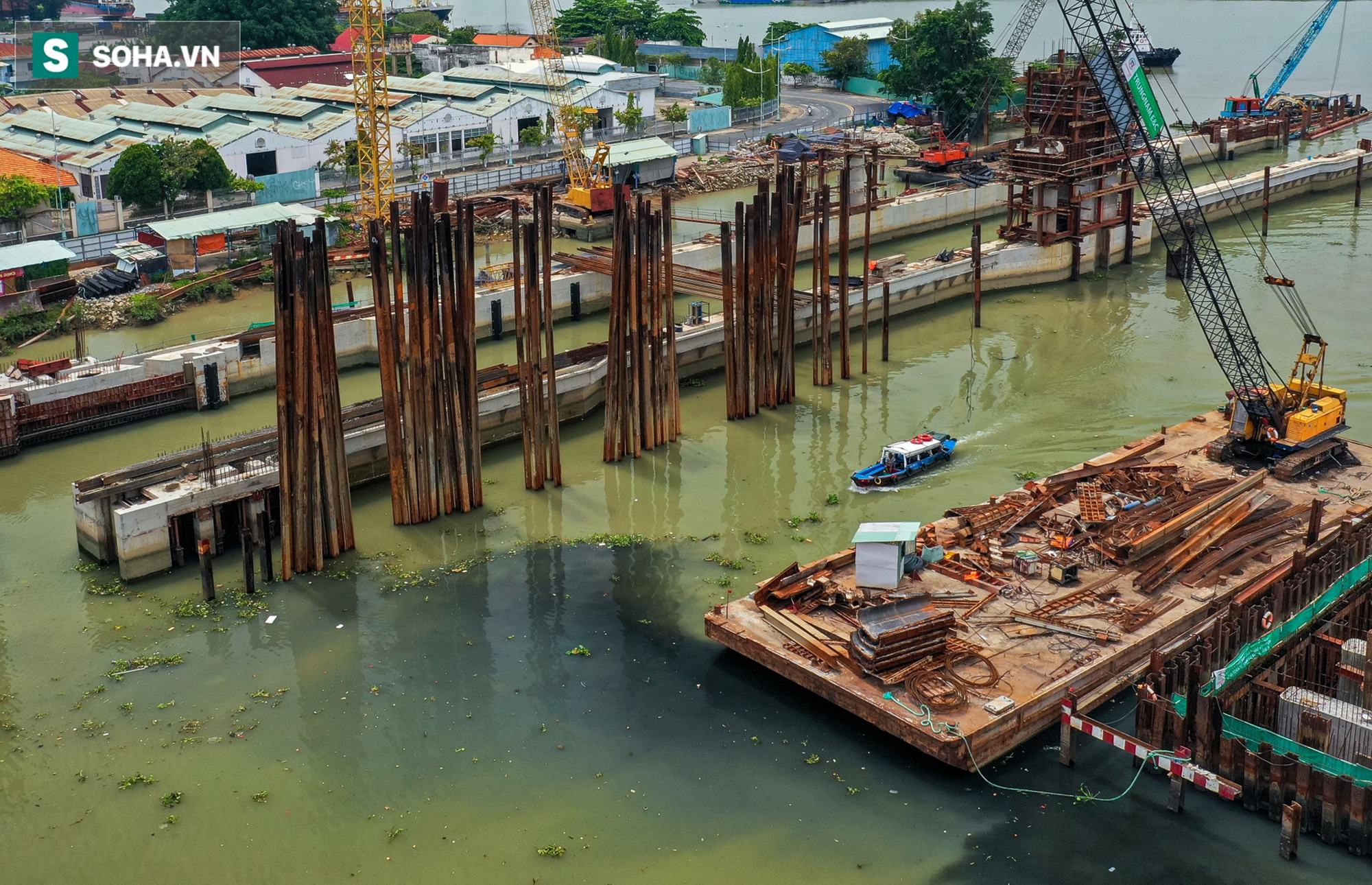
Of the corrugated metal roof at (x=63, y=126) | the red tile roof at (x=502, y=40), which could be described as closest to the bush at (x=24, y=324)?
the corrugated metal roof at (x=63, y=126)

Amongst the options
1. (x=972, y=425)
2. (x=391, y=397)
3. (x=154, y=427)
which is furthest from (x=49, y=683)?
(x=972, y=425)

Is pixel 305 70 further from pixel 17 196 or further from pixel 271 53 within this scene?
pixel 17 196

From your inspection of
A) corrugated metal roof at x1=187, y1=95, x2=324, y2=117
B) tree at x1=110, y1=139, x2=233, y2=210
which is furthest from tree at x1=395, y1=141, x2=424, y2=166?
tree at x1=110, y1=139, x2=233, y2=210

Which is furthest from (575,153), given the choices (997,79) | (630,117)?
(997,79)

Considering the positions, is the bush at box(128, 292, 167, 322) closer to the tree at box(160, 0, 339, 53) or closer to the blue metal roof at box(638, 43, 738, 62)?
the tree at box(160, 0, 339, 53)

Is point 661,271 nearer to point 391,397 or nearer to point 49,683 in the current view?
point 391,397

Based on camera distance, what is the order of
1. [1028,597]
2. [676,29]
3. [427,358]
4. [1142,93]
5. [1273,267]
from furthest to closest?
[676,29]
[1273,267]
[1142,93]
[427,358]
[1028,597]
